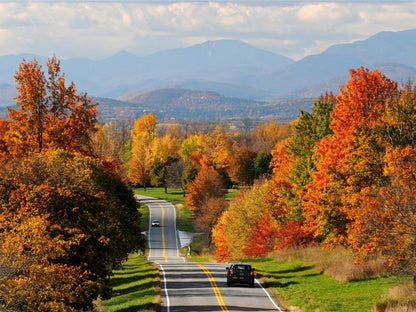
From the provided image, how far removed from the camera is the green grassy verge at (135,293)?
31486mm

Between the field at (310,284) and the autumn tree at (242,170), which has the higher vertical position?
the field at (310,284)

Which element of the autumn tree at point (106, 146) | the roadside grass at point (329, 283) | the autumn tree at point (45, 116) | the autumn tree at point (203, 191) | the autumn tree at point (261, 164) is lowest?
the autumn tree at point (203, 191)

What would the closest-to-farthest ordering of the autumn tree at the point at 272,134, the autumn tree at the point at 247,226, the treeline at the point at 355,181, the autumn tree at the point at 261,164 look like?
1. the treeline at the point at 355,181
2. the autumn tree at the point at 247,226
3. the autumn tree at the point at 261,164
4. the autumn tree at the point at 272,134

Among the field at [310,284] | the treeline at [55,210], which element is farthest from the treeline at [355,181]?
the treeline at [55,210]

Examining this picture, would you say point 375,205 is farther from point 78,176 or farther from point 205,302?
point 78,176

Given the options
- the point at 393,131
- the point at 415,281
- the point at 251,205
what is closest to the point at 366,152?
the point at 393,131

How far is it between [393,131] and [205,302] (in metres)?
15.6

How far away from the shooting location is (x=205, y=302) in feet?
Result: 103

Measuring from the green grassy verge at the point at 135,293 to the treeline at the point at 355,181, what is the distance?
11091 mm

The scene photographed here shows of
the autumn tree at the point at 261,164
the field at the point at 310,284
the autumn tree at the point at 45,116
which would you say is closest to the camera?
the field at the point at 310,284

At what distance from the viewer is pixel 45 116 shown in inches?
1766

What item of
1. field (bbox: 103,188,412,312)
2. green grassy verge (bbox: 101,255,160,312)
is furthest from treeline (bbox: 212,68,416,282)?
green grassy verge (bbox: 101,255,160,312)

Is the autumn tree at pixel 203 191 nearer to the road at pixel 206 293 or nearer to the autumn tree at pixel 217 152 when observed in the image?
the autumn tree at pixel 217 152

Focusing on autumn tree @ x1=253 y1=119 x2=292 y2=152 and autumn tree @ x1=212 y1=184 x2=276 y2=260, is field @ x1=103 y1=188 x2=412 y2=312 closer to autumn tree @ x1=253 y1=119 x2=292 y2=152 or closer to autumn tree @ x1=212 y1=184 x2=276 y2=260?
autumn tree @ x1=212 y1=184 x2=276 y2=260
